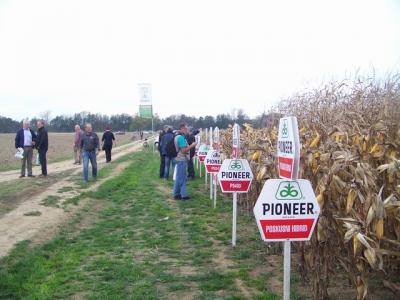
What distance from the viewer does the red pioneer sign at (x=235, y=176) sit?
25.3ft

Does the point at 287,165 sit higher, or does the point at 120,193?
the point at 287,165

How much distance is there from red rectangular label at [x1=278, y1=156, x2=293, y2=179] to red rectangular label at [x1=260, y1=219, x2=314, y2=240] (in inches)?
16.9

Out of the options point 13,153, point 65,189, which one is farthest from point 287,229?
point 13,153

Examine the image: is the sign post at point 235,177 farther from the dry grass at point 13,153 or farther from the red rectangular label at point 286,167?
the dry grass at point 13,153

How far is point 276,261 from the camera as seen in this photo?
21.9ft

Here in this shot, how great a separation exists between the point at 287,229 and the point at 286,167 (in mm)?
607

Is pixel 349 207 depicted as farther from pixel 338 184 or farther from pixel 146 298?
pixel 146 298

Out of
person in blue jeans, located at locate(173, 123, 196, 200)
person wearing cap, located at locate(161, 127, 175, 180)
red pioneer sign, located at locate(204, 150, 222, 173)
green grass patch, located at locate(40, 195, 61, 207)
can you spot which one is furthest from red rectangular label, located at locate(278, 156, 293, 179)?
person wearing cap, located at locate(161, 127, 175, 180)

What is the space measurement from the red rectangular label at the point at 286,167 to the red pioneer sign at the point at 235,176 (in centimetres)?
316

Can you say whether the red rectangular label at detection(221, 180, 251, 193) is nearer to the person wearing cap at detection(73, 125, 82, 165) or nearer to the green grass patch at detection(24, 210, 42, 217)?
the green grass patch at detection(24, 210, 42, 217)

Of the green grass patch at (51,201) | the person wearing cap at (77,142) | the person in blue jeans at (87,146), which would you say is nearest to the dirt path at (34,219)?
the green grass patch at (51,201)

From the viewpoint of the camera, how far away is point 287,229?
13.6 feet

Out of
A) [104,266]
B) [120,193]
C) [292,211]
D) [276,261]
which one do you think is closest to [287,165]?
[292,211]

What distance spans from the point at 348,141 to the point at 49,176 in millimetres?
14558
